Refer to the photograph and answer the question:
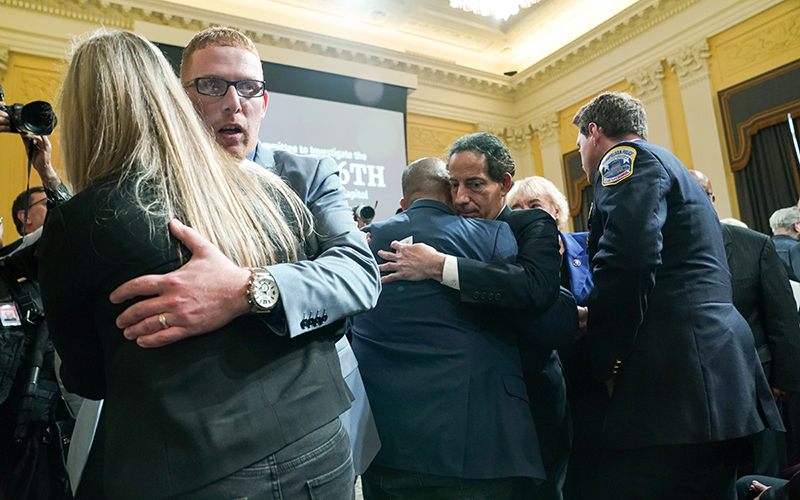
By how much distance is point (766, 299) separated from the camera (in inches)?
74.3

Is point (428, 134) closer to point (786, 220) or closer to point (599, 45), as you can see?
point (599, 45)

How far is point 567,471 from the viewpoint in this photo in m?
1.74

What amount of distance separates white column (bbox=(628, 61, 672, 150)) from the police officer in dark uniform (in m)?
7.08

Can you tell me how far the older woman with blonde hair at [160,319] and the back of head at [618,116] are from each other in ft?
4.05

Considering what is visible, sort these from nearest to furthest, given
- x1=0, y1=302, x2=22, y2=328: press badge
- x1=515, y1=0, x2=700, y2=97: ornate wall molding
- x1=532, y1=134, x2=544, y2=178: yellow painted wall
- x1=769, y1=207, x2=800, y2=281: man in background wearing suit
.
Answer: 1. x1=0, y1=302, x2=22, y2=328: press badge
2. x1=769, y1=207, x2=800, y2=281: man in background wearing suit
3. x1=515, y1=0, x2=700, y2=97: ornate wall molding
4. x1=532, y1=134, x2=544, y2=178: yellow painted wall

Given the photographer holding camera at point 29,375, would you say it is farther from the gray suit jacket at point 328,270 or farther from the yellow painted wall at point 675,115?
the yellow painted wall at point 675,115

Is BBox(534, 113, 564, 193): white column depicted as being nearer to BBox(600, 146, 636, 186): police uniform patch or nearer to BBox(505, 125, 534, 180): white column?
BBox(505, 125, 534, 180): white column

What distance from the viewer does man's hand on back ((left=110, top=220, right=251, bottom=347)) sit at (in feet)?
2.24

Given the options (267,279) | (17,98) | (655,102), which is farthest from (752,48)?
(17,98)

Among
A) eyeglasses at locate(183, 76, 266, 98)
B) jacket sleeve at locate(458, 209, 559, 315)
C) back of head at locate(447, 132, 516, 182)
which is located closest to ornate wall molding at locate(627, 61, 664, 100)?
back of head at locate(447, 132, 516, 182)

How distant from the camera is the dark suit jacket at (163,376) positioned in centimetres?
67

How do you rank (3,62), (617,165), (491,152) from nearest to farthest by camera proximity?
1. (617,165)
2. (491,152)
3. (3,62)

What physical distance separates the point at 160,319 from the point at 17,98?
738cm

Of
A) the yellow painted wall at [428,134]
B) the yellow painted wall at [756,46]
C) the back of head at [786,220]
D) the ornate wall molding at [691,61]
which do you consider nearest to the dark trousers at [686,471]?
the back of head at [786,220]
